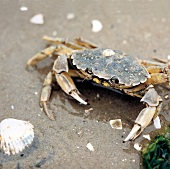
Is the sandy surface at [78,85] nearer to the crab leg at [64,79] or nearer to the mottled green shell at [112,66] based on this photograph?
the crab leg at [64,79]

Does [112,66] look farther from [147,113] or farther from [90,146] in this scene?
[90,146]

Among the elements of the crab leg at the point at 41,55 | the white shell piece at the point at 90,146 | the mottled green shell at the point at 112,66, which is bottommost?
the white shell piece at the point at 90,146

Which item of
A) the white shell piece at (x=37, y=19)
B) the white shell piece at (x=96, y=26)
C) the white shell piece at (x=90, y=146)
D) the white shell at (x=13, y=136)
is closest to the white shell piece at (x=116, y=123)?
the white shell piece at (x=90, y=146)

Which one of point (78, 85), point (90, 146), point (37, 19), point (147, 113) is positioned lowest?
point (90, 146)

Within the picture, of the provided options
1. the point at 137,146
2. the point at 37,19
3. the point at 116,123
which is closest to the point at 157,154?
the point at 137,146

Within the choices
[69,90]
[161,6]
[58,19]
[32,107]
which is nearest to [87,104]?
[69,90]

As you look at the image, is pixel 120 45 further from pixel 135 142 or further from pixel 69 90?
pixel 135 142
